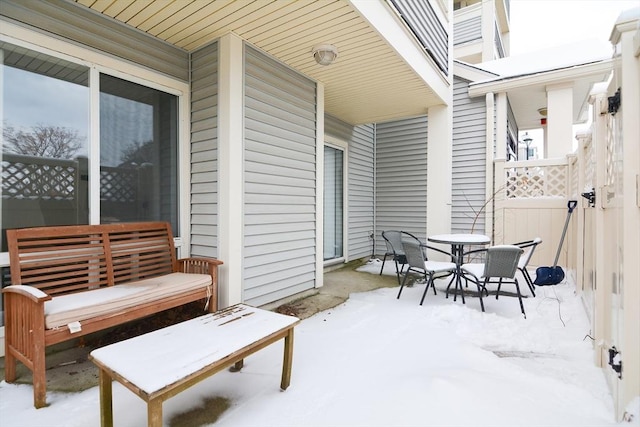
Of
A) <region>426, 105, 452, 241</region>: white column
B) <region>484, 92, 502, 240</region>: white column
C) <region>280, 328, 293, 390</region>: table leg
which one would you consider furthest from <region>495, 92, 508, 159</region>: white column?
<region>280, 328, 293, 390</region>: table leg

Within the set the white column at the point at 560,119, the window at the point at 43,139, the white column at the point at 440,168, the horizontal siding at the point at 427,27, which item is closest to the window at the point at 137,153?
the window at the point at 43,139

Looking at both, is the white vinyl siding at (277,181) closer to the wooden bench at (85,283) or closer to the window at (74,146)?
the wooden bench at (85,283)

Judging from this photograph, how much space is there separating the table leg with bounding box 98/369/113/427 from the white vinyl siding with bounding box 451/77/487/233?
5.75 m

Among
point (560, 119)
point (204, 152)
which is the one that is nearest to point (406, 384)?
point (204, 152)

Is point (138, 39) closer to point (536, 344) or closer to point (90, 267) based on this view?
point (90, 267)

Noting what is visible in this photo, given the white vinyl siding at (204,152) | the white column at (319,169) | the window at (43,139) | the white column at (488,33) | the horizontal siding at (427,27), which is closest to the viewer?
the window at (43,139)

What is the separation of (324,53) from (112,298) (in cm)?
289

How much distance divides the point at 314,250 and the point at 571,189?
376cm

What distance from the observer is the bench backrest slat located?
227 cm

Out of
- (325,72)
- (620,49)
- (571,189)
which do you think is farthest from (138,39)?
(571,189)

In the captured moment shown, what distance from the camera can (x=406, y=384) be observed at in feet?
6.59

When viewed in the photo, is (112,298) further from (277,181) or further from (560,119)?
(560,119)

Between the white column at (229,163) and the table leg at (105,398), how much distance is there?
1.51 meters

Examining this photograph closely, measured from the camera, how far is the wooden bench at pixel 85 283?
1.89 metres
